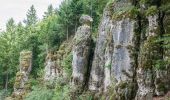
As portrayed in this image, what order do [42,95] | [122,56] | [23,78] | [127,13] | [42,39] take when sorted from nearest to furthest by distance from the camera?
[122,56] < [127,13] < [42,95] < [23,78] < [42,39]

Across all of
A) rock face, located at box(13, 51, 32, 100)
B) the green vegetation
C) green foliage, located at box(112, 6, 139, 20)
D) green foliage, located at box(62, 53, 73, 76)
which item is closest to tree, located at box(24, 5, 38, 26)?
the green vegetation

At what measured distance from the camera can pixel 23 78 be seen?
197 ft

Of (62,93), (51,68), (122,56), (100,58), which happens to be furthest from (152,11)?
(51,68)

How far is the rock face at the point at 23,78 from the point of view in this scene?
58.0 metres

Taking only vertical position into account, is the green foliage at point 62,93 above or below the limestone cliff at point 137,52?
below

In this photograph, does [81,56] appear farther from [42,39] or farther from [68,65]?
[42,39]

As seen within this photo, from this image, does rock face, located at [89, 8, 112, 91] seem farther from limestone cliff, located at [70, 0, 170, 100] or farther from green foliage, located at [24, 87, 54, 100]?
green foliage, located at [24, 87, 54, 100]

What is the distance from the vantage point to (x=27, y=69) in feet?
204

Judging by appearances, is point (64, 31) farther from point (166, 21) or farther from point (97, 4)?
point (166, 21)

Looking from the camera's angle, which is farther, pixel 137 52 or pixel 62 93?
pixel 62 93

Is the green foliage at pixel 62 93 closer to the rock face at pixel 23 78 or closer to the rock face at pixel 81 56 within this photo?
the rock face at pixel 81 56

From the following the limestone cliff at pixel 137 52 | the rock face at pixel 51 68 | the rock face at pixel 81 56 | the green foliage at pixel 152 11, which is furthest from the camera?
the rock face at pixel 51 68

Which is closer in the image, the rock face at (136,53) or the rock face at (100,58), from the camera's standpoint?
Answer: the rock face at (136,53)

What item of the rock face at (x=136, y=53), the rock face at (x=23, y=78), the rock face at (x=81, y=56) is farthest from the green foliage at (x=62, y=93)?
the rock face at (x=23, y=78)
